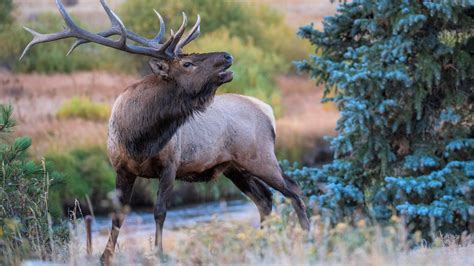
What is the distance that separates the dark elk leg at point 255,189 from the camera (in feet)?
32.7

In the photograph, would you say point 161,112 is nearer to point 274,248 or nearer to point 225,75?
point 225,75

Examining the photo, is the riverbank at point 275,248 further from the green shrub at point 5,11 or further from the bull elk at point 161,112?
the green shrub at point 5,11

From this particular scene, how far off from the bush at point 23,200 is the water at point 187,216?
5.71 metres

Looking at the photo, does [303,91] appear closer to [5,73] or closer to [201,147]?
[5,73]

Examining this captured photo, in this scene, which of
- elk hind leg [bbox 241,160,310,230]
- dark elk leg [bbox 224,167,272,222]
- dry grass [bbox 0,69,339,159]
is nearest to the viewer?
elk hind leg [bbox 241,160,310,230]

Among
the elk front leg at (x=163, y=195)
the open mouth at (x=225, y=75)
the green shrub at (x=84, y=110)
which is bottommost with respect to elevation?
the elk front leg at (x=163, y=195)

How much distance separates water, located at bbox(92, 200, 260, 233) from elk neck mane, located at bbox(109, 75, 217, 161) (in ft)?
16.9

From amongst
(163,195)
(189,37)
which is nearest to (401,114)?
(189,37)

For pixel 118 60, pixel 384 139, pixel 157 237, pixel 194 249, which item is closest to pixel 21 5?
pixel 118 60

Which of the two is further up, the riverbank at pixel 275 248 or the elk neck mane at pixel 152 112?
the elk neck mane at pixel 152 112

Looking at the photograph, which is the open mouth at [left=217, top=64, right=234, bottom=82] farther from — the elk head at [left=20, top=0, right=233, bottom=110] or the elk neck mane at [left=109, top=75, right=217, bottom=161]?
the elk neck mane at [left=109, top=75, right=217, bottom=161]

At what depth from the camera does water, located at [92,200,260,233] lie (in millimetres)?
13992

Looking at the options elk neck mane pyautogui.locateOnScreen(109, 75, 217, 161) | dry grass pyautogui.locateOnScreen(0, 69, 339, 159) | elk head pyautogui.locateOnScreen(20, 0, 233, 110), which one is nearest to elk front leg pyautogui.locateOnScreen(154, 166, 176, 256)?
elk neck mane pyautogui.locateOnScreen(109, 75, 217, 161)

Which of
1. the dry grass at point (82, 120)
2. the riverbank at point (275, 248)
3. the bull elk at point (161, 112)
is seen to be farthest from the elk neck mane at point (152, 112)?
the dry grass at point (82, 120)
